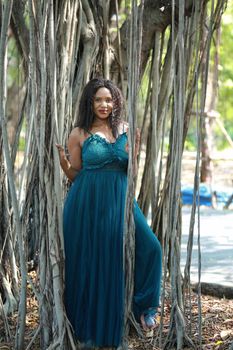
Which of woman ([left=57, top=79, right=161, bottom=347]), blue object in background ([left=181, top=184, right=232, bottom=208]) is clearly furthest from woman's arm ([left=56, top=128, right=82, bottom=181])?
blue object in background ([left=181, top=184, right=232, bottom=208])

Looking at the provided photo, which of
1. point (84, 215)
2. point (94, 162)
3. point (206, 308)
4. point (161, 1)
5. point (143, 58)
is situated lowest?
point (206, 308)

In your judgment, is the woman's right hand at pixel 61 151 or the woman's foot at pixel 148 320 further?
the woman's foot at pixel 148 320

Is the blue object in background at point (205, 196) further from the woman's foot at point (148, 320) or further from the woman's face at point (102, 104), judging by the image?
the woman's face at point (102, 104)

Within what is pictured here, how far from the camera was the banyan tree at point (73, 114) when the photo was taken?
3.25m

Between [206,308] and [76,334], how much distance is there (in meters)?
1.04

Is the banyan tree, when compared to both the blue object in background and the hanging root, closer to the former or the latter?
the hanging root

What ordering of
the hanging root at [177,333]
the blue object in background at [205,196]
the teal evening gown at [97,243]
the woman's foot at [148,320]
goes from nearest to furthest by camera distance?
the hanging root at [177,333] < the teal evening gown at [97,243] < the woman's foot at [148,320] < the blue object in background at [205,196]

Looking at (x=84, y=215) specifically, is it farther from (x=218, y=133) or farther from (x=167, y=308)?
(x=218, y=133)

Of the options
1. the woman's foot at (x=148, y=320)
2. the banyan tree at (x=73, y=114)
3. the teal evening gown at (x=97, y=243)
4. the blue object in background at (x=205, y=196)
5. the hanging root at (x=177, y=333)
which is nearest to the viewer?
the banyan tree at (x=73, y=114)

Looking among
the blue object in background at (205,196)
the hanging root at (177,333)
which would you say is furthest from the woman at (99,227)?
the blue object in background at (205,196)

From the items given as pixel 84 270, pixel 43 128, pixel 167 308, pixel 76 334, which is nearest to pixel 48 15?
pixel 43 128

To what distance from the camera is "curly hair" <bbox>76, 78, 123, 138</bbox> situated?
3.78 meters

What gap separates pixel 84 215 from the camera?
3.70 meters

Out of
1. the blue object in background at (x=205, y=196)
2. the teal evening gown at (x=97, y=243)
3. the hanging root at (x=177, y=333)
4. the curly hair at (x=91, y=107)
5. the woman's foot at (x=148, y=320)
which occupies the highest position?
the curly hair at (x=91, y=107)
